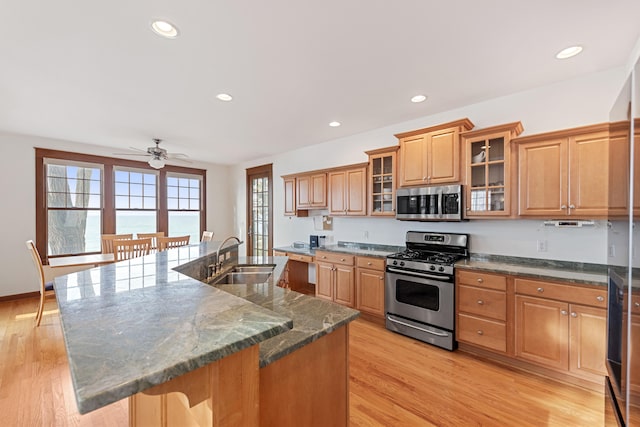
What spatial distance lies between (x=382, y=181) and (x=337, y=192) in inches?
31.1

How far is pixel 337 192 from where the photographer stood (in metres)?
4.27

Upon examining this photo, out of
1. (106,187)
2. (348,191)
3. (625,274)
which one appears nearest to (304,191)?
(348,191)

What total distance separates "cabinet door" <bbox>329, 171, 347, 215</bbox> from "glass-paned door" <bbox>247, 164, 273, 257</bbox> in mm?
2005

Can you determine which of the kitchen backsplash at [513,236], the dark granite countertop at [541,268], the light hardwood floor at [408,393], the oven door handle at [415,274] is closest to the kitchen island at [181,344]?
the light hardwood floor at [408,393]

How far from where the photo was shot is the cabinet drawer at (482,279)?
2.52 metres

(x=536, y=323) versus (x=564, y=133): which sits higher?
(x=564, y=133)

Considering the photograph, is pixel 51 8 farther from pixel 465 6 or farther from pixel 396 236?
pixel 396 236

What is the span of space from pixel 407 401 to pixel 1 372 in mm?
3548

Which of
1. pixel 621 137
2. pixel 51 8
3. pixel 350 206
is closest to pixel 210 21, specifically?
pixel 51 8

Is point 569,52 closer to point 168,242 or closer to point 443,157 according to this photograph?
point 443,157

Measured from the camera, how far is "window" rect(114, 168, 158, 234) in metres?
5.36

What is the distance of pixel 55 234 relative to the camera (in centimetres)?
474

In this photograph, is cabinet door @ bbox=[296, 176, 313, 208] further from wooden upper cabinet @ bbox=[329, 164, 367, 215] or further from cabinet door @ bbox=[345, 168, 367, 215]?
cabinet door @ bbox=[345, 168, 367, 215]

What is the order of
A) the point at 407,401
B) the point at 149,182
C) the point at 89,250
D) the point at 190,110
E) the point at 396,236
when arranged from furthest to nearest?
the point at 149,182 < the point at 89,250 < the point at 396,236 < the point at 190,110 < the point at 407,401
